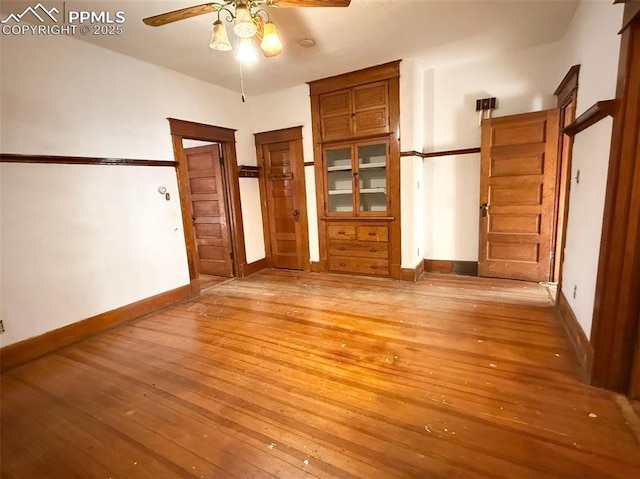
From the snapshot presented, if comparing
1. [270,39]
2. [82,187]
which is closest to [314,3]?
[270,39]

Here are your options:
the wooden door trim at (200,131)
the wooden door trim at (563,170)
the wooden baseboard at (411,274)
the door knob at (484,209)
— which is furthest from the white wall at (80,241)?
the wooden door trim at (563,170)

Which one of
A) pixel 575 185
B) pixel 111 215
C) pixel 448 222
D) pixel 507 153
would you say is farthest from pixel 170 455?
pixel 507 153

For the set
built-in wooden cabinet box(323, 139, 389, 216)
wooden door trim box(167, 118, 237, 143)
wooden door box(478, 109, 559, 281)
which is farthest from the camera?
built-in wooden cabinet box(323, 139, 389, 216)

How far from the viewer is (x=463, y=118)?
402 centimetres

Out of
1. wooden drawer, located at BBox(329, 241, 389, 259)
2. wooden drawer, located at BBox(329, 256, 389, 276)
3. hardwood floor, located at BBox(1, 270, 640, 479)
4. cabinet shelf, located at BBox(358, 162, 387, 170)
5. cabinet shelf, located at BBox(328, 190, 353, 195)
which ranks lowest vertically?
hardwood floor, located at BBox(1, 270, 640, 479)

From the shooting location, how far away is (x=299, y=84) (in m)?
4.41

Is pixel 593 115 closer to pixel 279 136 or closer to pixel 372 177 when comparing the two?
pixel 372 177

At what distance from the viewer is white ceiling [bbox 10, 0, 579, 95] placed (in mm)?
2580

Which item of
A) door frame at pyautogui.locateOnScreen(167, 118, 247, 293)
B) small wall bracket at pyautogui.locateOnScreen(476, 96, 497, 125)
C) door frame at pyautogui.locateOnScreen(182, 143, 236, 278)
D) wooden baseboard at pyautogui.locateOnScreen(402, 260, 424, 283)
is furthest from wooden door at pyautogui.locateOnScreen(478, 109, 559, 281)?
door frame at pyautogui.locateOnScreen(182, 143, 236, 278)

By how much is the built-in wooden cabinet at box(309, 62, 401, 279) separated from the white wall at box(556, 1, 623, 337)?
180cm

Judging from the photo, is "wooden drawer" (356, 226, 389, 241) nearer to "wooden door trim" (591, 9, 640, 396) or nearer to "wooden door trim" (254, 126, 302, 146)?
"wooden door trim" (254, 126, 302, 146)

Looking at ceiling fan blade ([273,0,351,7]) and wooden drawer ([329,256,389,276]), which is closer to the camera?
ceiling fan blade ([273,0,351,7])

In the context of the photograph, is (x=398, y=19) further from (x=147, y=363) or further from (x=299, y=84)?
(x=147, y=363)

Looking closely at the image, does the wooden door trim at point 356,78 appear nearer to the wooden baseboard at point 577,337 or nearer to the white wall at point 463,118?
the white wall at point 463,118
